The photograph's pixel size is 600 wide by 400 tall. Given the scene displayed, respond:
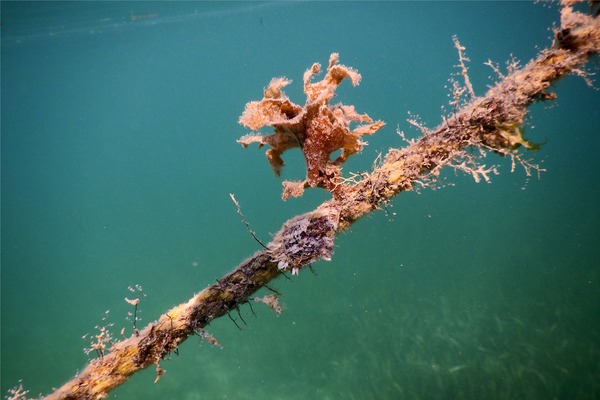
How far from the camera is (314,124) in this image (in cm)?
248

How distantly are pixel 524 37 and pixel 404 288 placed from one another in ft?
168

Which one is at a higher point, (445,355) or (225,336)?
(225,336)

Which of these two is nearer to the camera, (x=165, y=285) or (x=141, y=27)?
(x=165, y=285)

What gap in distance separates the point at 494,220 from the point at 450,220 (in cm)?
241

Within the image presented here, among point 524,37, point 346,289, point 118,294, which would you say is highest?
point 524,37

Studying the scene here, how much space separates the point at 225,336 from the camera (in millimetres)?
12250

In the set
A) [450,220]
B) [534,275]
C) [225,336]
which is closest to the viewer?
[225,336]

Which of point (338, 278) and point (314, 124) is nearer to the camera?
point (314, 124)

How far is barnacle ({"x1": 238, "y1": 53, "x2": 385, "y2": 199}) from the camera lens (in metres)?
2.45

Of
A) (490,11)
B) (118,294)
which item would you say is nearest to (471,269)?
(118,294)

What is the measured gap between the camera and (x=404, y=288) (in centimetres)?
1300

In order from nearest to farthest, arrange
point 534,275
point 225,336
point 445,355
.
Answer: point 445,355
point 225,336
point 534,275

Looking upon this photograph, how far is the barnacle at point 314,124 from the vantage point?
245 cm

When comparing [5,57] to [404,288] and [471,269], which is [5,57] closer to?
[404,288]
